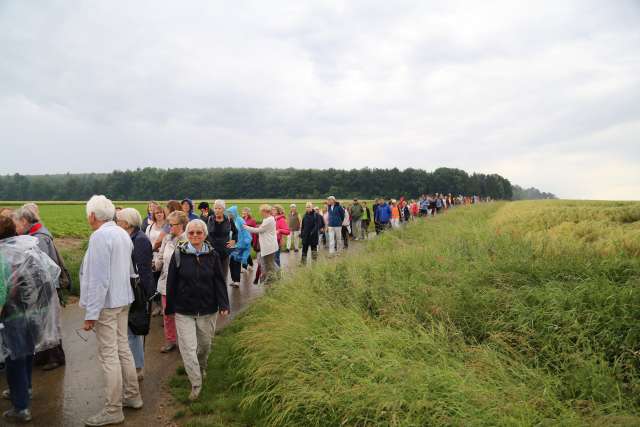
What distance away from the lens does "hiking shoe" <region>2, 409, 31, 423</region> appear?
13.2 feet

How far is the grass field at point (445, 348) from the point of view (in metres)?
3.28

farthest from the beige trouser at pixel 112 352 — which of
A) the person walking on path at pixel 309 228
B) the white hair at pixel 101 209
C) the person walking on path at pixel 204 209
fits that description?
the person walking on path at pixel 309 228

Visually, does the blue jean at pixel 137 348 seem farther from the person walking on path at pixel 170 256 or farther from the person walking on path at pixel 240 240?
the person walking on path at pixel 240 240

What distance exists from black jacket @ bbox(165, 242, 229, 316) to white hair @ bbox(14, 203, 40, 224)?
6.30ft

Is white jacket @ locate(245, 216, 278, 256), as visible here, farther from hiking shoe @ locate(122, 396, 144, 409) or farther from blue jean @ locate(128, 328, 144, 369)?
hiking shoe @ locate(122, 396, 144, 409)

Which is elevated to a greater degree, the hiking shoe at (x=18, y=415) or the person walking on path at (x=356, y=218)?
the person walking on path at (x=356, y=218)

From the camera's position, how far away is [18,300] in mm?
3953

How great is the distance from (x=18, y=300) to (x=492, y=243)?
7.73 meters

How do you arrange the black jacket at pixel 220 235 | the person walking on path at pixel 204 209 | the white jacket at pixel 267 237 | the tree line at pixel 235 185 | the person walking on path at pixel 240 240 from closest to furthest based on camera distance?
the black jacket at pixel 220 235 → the white jacket at pixel 267 237 → the person walking on path at pixel 240 240 → the person walking on path at pixel 204 209 → the tree line at pixel 235 185

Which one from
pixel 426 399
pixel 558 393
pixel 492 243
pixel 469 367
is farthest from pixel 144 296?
pixel 492 243

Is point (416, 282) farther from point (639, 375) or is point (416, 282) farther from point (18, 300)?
point (18, 300)

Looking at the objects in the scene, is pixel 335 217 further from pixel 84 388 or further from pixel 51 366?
pixel 84 388

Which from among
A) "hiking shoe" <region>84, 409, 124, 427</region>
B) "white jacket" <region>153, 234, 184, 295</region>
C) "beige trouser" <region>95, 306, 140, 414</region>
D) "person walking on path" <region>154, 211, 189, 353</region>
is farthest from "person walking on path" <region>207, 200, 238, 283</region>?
"hiking shoe" <region>84, 409, 124, 427</region>

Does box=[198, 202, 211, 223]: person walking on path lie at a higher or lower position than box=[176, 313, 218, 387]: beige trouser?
higher
